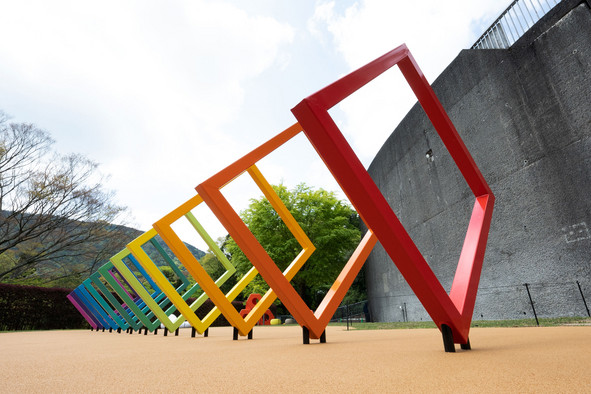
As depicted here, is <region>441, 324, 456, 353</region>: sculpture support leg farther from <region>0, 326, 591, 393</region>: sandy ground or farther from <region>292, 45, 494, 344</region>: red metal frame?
<region>0, 326, 591, 393</region>: sandy ground

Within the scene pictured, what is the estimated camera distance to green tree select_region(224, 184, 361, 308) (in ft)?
64.4

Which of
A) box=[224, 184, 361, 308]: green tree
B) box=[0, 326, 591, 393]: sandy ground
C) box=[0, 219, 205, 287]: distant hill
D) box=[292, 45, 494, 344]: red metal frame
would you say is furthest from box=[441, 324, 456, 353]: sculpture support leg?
box=[0, 219, 205, 287]: distant hill

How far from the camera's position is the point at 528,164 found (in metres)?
7.45

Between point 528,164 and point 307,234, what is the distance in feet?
47.8

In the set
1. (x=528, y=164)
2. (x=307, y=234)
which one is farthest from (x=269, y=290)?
(x=307, y=234)

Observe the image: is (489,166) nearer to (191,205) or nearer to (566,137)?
(566,137)

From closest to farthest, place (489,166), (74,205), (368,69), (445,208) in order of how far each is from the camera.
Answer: (368,69), (489,166), (445,208), (74,205)

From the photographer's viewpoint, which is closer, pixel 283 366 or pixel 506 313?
pixel 283 366

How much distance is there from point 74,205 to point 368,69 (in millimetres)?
17915

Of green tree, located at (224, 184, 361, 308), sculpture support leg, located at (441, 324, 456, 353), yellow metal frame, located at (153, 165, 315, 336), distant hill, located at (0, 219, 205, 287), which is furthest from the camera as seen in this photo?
green tree, located at (224, 184, 361, 308)

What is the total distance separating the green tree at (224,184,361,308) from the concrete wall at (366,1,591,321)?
9627 millimetres

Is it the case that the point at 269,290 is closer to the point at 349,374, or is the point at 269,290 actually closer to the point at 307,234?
the point at 349,374

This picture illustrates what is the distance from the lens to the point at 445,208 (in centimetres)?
1065

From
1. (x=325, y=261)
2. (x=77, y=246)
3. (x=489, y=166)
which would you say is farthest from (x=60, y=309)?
(x=489, y=166)
